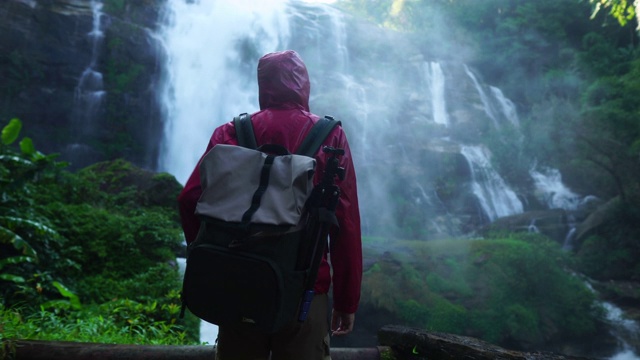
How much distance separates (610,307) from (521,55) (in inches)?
867

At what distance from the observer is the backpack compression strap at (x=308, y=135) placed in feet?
6.31

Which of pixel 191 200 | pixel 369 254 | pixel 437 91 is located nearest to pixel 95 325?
pixel 191 200

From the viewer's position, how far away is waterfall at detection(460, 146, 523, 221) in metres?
20.6

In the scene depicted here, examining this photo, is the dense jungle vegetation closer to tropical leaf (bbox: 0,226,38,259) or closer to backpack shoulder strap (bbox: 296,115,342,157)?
tropical leaf (bbox: 0,226,38,259)

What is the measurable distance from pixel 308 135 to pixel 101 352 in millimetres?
1982

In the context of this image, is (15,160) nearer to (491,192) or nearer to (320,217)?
(320,217)

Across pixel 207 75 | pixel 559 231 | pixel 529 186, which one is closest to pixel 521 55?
pixel 529 186

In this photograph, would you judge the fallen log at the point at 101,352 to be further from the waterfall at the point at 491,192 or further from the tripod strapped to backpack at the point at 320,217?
the waterfall at the point at 491,192

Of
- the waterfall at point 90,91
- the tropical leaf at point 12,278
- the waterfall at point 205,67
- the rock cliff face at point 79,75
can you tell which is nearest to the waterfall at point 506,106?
the waterfall at point 205,67

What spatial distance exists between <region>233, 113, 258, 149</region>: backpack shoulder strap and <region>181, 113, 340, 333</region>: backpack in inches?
6.3

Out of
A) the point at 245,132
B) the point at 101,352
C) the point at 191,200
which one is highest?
the point at 245,132

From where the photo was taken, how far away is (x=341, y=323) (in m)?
1.99

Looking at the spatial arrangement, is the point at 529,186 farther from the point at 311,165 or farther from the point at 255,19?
the point at 311,165

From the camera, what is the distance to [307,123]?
6.59 feet
